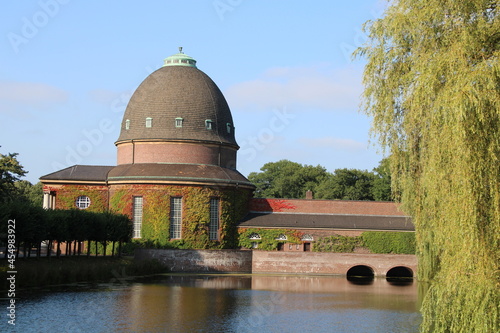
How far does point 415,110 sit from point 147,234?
3377cm

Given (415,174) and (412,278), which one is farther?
(412,278)

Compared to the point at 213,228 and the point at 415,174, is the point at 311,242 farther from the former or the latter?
the point at 415,174

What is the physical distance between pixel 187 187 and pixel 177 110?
662cm

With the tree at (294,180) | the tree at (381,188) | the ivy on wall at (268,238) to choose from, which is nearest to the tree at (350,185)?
the tree at (381,188)


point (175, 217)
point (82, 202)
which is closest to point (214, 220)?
point (175, 217)

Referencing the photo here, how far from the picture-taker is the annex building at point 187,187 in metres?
46.5

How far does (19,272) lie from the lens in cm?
2794

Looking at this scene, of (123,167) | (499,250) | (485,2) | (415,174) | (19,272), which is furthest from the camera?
(123,167)

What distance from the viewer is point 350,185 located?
78.6m

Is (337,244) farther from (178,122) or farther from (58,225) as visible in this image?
(58,225)

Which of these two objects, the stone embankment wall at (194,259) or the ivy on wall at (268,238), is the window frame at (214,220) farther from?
the ivy on wall at (268,238)

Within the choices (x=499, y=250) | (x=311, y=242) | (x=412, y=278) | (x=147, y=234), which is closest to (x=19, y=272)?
(x=147, y=234)

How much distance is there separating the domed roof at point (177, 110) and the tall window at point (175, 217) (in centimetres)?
507

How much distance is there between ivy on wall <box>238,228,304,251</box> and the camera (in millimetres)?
47969
